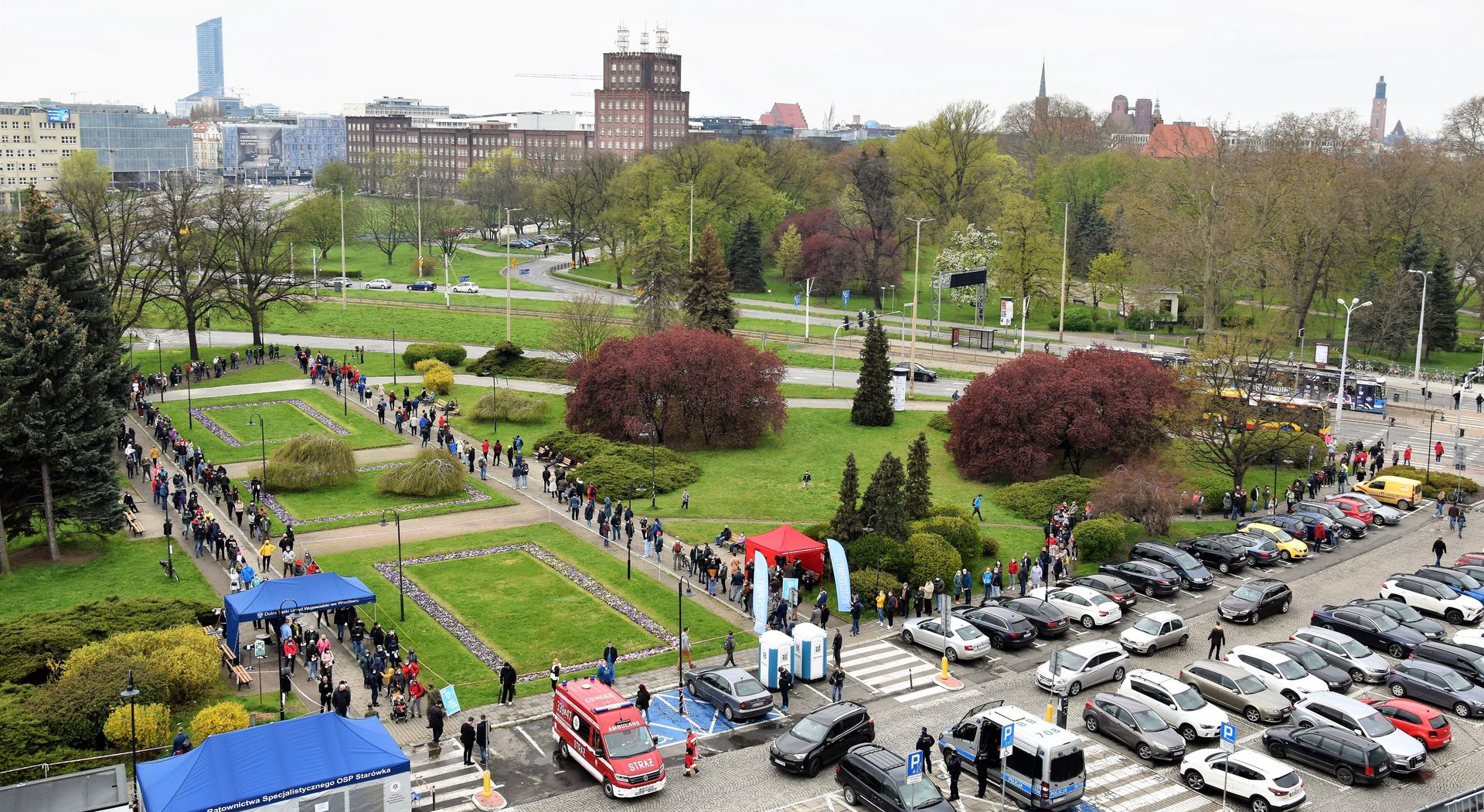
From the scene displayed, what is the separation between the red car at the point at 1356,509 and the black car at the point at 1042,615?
17357mm

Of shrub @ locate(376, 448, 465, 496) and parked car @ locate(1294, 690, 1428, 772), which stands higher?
shrub @ locate(376, 448, 465, 496)

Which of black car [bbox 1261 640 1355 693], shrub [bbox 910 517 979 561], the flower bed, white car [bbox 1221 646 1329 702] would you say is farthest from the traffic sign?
shrub [bbox 910 517 979 561]

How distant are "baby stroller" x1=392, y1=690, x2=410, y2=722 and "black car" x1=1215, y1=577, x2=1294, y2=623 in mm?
23016

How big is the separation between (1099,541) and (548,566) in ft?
60.3

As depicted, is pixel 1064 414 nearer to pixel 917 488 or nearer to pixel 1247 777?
pixel 917 488

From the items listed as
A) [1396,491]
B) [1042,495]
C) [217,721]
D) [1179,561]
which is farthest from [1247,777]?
[1396,491]

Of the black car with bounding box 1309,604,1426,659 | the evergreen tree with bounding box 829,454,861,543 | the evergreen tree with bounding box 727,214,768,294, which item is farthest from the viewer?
the evergreen tree with bounding box 727,214,768,294

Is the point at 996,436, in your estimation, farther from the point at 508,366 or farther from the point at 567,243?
the point at 567,243

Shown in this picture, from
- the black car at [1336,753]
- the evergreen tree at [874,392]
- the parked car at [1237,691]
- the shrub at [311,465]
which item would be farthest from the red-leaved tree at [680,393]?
the black car at [1336,753]

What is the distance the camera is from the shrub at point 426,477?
156ft

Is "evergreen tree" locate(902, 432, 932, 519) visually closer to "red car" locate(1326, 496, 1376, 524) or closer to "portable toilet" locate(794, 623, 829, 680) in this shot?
"portable toilet" locate(794, 623, 829, 680)

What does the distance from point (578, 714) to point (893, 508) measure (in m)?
15.0

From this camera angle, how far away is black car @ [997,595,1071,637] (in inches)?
1357

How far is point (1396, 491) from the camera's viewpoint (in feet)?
163
